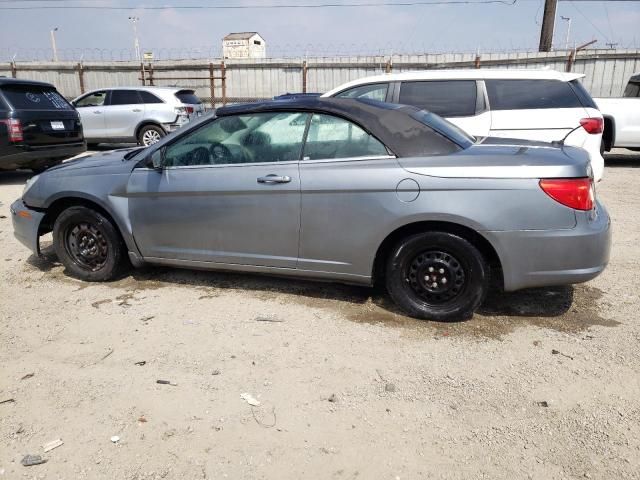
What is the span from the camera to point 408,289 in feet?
12.3

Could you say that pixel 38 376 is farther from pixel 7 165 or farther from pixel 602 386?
pixel 7 165

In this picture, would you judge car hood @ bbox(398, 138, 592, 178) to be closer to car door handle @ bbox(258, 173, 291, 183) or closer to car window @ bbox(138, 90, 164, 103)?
car door handle @ bbox(258, 173, 291, 183)

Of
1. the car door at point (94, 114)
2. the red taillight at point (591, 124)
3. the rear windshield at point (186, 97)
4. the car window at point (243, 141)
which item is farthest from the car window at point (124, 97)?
the red taillight at point (591, 124)

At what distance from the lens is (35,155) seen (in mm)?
Result: 8898

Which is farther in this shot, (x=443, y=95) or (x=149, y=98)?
(x=149, y=98)

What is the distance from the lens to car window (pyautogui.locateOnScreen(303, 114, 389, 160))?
12.3ft

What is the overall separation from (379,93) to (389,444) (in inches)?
207

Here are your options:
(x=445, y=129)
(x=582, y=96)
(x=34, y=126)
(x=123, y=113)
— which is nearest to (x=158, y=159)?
(x=445, y=129)

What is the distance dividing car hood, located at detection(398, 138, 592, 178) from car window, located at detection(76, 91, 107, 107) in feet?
39.1

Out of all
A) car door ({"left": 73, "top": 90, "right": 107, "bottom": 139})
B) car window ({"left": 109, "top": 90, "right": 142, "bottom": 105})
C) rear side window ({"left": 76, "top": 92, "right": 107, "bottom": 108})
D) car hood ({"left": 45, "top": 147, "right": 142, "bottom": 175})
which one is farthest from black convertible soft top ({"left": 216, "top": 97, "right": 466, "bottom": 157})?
rear side window ({"left": 76, "top": 92, "right": 107, "bottom": 108})

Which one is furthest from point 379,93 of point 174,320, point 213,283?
point 174,320

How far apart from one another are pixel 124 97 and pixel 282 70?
312 inches

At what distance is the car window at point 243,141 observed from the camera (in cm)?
391

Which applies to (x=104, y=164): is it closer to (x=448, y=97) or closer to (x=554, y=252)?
(x=554, y=252)
